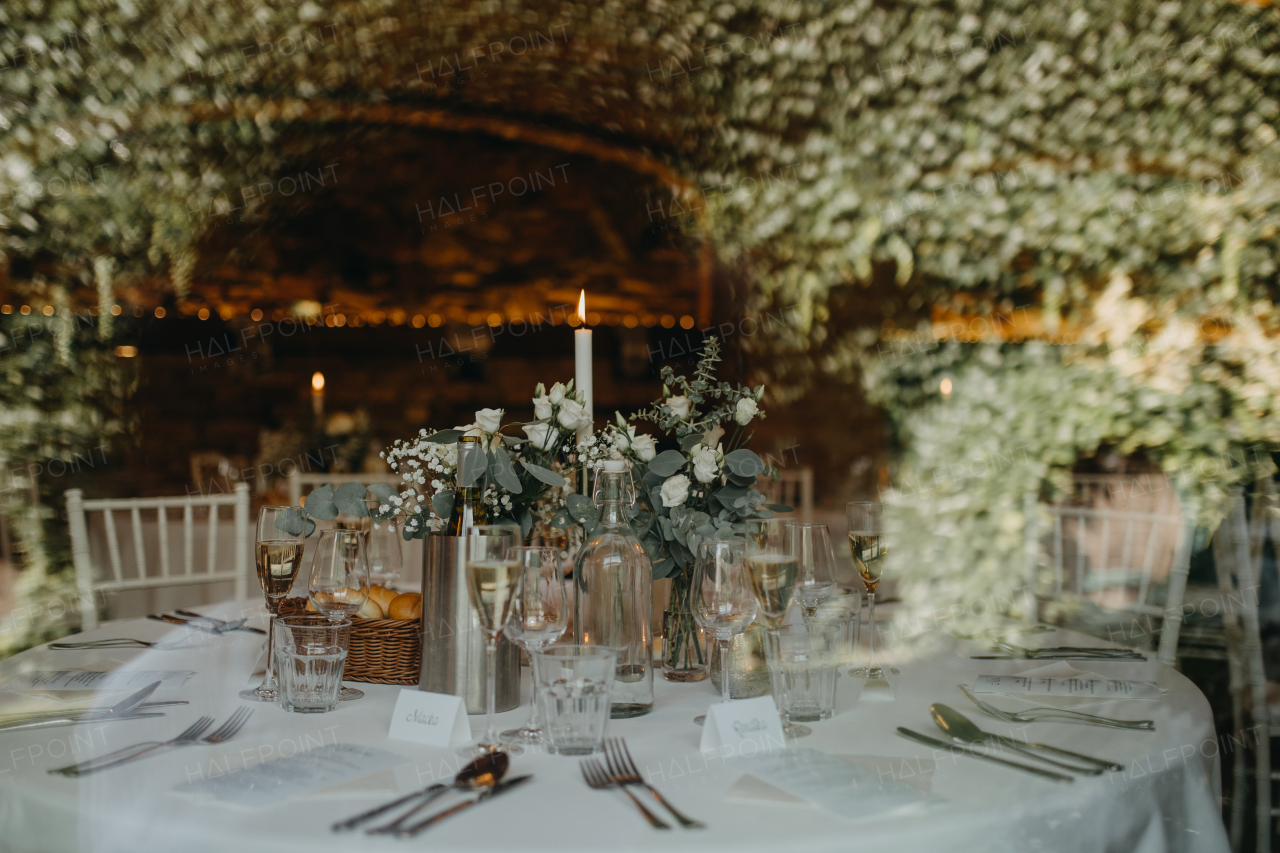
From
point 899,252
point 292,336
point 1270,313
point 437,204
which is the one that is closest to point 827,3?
point 899,252

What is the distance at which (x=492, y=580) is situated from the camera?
2.94 ft

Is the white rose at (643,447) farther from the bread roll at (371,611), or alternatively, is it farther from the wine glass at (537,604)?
the bread roll at (371,611)

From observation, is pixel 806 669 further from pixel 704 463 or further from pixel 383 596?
pixel 383 596

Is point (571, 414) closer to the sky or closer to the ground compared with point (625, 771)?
closer to the sky

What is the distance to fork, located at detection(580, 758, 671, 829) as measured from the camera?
0.73 meters

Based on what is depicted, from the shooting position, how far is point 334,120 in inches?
175

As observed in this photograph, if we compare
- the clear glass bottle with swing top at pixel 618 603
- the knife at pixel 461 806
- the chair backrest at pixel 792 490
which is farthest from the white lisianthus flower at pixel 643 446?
the chair backrest at pixel 792 490

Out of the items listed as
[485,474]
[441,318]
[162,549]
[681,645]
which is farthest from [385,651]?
[441,318]

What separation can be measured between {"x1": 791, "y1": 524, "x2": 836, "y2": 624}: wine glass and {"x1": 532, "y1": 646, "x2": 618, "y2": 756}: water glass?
326mm

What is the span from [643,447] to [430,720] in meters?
0.42

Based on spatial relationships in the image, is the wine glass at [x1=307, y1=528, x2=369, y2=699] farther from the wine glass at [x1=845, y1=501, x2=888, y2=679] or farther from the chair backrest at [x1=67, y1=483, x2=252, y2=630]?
the chair backrest at [x1=67, y1=483, x2=252, y2=630]

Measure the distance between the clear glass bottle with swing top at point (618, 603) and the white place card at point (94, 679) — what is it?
54 cm

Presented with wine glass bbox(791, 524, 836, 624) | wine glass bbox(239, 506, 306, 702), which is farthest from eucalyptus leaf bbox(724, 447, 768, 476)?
wine glass bbox(239, 506, 306, 702)

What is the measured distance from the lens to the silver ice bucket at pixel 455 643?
1.02 m
